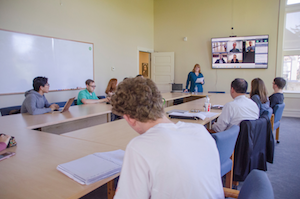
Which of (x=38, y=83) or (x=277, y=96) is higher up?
(x=38, y=83)

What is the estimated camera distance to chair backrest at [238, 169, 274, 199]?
77 cm

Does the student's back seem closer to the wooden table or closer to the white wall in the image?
the wooden table

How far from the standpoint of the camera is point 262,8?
6488 millimetres

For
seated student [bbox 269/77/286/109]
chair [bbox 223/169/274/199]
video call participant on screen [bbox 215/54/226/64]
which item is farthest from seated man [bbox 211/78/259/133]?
video call participant on screen [bbox 215/54/226/64]

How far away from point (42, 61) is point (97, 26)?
6.19ft

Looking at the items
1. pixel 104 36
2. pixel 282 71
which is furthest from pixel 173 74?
pixel 282 71

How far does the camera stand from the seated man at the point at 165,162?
0.75 metres

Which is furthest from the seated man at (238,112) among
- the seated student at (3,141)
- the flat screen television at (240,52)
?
the flat screen television at (240,52)

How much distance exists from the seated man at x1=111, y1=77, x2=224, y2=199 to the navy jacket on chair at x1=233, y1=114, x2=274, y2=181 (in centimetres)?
128

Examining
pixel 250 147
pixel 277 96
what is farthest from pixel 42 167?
pixel 277 96

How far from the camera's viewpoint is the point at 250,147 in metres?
2.01

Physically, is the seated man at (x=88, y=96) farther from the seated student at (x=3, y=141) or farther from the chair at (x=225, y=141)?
the chair at (x=225, y=141)

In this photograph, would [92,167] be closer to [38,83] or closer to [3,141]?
[3,141]

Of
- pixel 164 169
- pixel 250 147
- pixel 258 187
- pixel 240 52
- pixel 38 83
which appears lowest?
pixel 250 147
